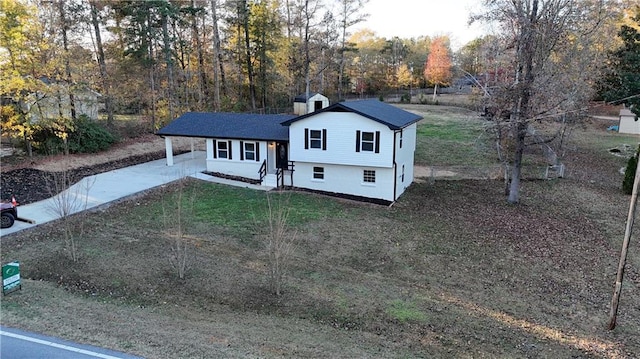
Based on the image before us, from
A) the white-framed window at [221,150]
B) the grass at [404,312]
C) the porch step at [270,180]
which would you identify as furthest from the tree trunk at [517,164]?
the white-framed window at [221,150]

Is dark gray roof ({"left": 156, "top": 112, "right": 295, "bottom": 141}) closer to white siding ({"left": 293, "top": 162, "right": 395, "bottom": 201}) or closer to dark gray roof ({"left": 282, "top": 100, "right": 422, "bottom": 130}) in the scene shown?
dark gray roof ({"left": 282, "top": 100, "right": 422, "bottom": 130})

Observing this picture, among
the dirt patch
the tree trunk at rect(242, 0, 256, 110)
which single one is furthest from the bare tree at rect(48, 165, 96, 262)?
the tree trunk at rect(242, 0, 256, 110)

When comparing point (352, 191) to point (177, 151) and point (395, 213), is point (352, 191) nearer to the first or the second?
point (395, 213)

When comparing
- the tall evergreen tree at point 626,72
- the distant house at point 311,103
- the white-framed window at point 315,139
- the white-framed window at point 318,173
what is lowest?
the white-framed window at point 318,173

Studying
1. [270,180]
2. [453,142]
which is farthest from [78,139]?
[453,142]

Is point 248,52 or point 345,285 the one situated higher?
point 248,52

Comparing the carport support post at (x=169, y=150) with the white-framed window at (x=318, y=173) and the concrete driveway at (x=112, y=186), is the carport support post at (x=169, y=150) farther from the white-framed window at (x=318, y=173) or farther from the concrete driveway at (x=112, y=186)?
the white-framed window at (x=318, y=173)

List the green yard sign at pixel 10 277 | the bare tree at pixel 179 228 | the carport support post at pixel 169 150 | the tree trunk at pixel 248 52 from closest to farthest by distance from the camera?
the green yard sign at pixel 10 277, the bare tree at pixel 179 228, the carport support post at pixel 169 150, the tree trunk at pixel 248 52

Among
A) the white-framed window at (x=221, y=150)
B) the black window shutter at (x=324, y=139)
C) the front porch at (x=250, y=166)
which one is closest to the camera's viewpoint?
the black window shutter at (x=324, y=139)

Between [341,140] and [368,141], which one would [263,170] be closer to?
[341,140]
